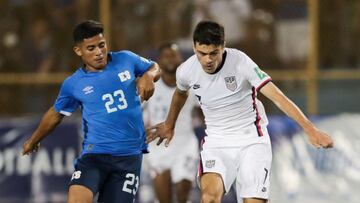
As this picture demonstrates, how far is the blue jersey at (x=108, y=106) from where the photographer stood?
8.85 meters

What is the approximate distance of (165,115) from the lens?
11914 mm

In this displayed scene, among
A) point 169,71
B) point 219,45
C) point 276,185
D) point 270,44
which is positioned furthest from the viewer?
point 270,44

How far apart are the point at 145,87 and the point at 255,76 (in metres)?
0.94

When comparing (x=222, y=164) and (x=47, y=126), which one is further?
(x=47, y=126)

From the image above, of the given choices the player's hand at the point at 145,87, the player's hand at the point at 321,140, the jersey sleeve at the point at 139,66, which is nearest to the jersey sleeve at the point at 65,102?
the jersey sleeve at the point at 139,66

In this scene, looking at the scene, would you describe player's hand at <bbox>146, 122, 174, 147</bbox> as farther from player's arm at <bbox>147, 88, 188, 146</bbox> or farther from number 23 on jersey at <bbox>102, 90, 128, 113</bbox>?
→ number 23 on jersey at <bbox>102, 90, 128, 113</bbox>

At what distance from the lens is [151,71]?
892 centimetres

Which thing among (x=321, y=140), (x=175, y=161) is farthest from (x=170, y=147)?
(x=321, y=140)

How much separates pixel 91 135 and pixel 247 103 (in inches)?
55.3

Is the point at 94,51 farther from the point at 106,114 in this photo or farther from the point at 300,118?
the point at 300,118

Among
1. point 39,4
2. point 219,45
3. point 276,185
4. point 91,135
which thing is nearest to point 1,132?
point 39,4

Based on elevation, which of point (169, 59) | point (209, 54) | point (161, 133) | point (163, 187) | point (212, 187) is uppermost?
point (209, 54)

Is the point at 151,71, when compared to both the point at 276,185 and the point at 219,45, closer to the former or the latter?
the point at 219,45

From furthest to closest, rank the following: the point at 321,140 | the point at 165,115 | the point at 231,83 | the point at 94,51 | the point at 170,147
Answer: the point at 170,147 → the point at 165,115 → the point at 94,51 → the point at 231,83 → the point at 321,140
